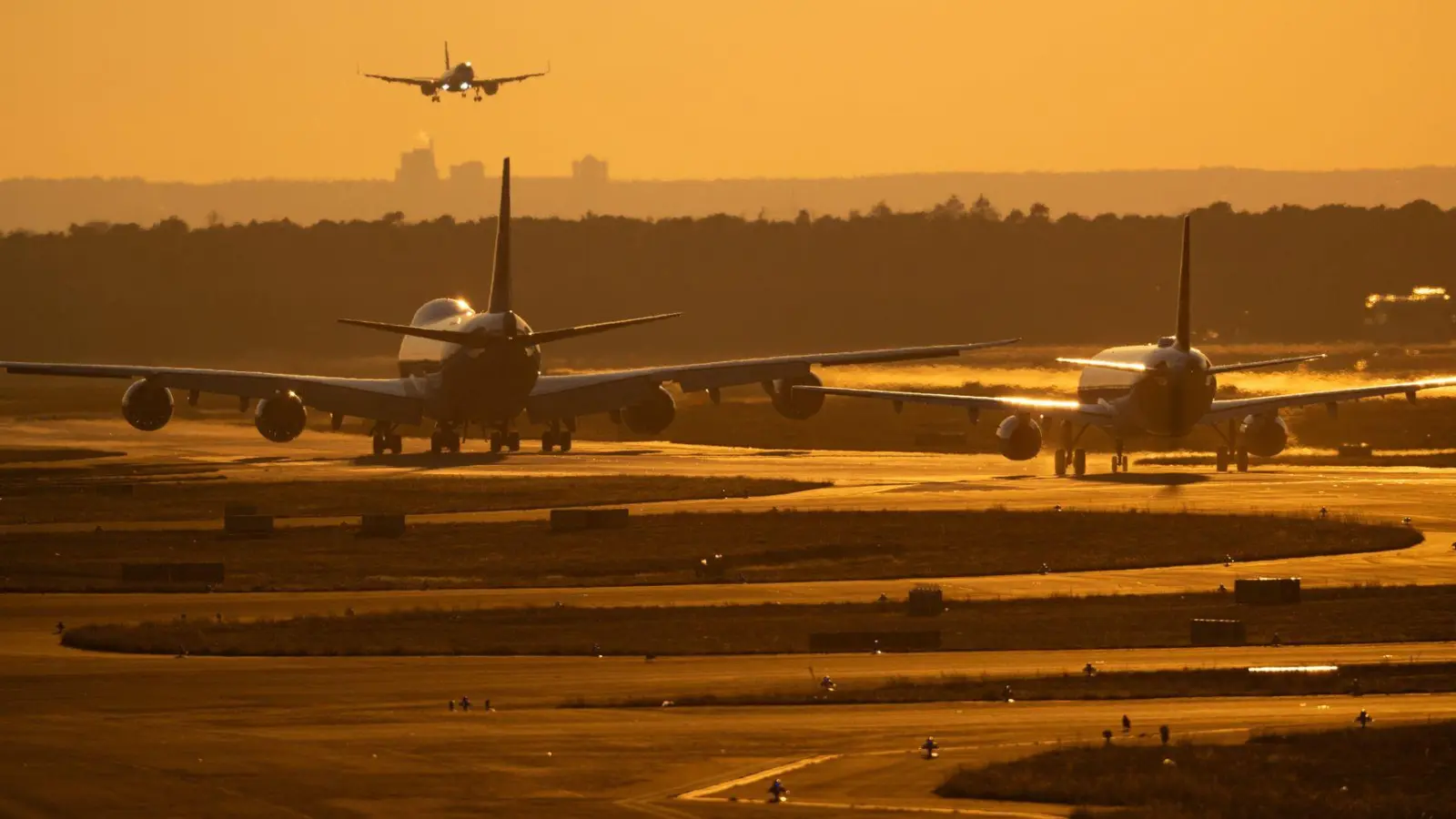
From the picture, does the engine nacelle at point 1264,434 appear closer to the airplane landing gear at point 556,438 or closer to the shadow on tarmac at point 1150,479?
the shadow on tarmac at point 1150,479

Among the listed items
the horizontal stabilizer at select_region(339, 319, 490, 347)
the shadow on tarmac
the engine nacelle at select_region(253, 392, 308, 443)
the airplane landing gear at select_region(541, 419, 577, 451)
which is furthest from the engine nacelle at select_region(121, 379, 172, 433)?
the shadow on tarmac

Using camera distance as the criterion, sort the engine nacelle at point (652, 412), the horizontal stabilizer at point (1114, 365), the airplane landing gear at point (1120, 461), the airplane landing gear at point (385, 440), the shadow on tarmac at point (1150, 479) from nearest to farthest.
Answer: the shadow on tarmac at point (1150, 479)
the horizontal stabilizer at point (1114, 365)
the airplane landing gear at point (1120, 461)
the engine nacelle at point (652, 412)
the airplane landing gear at point (385, 440)

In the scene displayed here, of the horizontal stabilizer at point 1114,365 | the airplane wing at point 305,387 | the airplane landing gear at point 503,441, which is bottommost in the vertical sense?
the airplane landing gear at point 503,441

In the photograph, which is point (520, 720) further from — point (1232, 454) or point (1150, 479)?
point (1232, 454)

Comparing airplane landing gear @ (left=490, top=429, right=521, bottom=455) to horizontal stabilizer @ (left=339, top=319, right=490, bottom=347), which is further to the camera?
airplane landing gear @ (left=490, top=429, right=521, bottom=455)

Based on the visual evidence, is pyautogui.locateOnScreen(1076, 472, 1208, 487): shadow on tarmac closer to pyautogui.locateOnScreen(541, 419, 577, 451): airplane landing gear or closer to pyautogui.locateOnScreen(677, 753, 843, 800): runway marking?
pyautogui.locateOnScreen(541, 419, 577, 451): airplane landing gear

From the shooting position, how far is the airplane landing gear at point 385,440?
9019 centimetres

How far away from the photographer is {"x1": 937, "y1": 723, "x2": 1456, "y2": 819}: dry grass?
24.1 metres

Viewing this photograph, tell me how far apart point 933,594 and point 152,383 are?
156ft

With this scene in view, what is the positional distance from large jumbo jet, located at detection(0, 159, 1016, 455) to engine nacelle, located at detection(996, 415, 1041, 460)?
3392mm

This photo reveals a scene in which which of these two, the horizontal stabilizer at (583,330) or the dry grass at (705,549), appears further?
the horizontal stabilizer at (583,330)

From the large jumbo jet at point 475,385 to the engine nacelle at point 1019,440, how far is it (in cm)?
339

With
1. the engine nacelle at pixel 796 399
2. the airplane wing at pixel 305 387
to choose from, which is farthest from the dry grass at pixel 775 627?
the engine nacelle at pixel 796 399

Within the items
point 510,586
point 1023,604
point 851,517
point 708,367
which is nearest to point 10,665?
point 510,586
